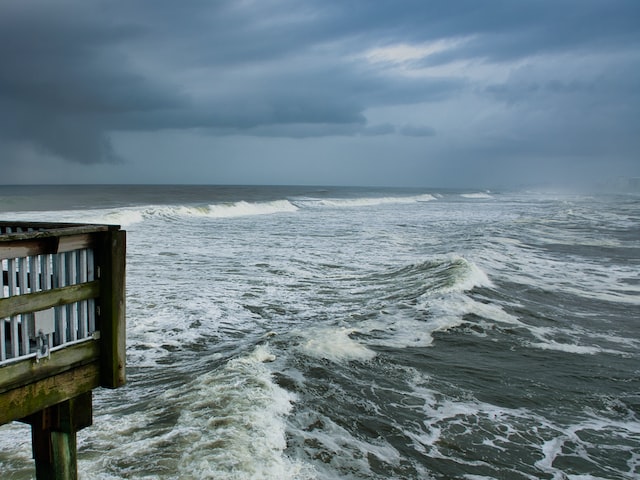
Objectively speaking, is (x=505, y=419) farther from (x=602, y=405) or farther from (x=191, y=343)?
(x=191, y=343)

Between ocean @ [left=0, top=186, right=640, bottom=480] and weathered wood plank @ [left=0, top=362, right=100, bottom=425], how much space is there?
1.48m

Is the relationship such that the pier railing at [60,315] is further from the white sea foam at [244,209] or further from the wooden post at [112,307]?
the white sea foam at [244,209]

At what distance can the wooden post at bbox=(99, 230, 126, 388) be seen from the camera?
4254mm

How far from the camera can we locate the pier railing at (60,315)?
3.65 meters

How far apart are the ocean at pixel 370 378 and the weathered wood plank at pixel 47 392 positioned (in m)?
1.48

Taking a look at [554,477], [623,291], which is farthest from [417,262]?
[554,477]

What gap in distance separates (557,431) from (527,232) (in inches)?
1081

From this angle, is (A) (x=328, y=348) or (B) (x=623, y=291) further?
(B) (x=623, y=291)

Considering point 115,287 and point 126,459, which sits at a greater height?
point 115,287

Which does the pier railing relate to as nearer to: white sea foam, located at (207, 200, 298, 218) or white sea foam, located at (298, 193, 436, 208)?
white sea foam, located at (207, 200, 298, 218)

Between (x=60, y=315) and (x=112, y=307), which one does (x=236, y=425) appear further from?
(x=60, y=315)

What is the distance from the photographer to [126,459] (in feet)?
17.8

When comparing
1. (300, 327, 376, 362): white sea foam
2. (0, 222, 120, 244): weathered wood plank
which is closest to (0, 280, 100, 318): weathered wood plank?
(0, 222, 120, 244): weathered wood plank

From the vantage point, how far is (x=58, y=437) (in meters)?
4.28
